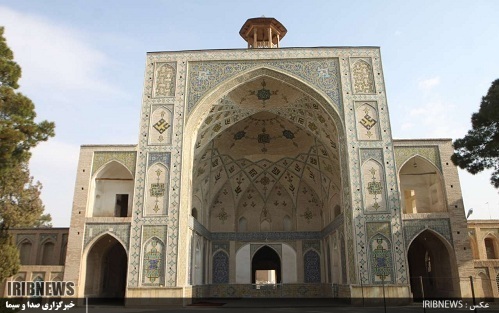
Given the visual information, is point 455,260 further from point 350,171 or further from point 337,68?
point 337,68

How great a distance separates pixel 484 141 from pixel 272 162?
10187 mm

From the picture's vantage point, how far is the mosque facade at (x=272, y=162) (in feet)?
40.2

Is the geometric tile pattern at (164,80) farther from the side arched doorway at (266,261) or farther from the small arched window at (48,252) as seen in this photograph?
the side arched doorway at (266,261)

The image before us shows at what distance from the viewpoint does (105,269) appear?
605 inches

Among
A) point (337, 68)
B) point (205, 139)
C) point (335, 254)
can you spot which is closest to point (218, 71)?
point (205, 139)

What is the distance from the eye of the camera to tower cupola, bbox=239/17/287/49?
671 inches

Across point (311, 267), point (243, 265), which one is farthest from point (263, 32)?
point (311, 267)

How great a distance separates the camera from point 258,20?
17062mm

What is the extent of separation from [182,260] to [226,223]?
21.4 ft

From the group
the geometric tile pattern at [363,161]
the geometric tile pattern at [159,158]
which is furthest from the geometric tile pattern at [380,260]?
the geometric tile pattern at [159,158]

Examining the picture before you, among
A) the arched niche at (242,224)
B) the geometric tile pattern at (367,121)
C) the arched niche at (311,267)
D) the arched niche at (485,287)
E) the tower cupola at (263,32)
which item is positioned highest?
the tower cupola at (263,32)

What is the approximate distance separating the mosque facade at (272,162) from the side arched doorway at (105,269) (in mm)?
73

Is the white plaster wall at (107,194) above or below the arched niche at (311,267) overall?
above

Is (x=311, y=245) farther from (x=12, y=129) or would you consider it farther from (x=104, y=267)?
(x=12, y=129)
